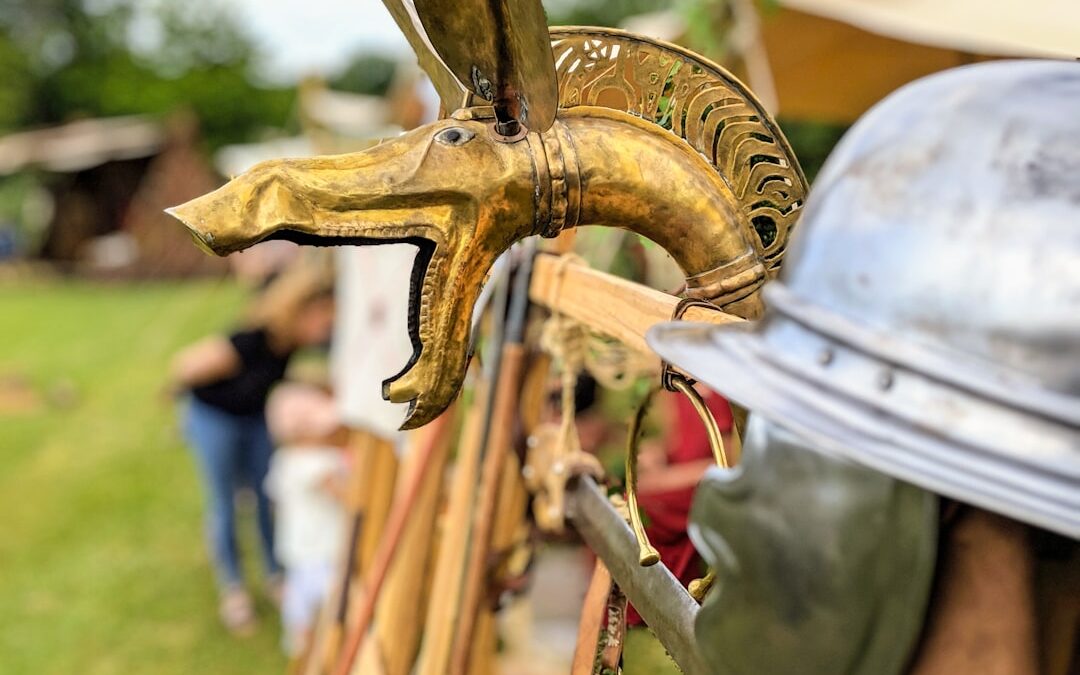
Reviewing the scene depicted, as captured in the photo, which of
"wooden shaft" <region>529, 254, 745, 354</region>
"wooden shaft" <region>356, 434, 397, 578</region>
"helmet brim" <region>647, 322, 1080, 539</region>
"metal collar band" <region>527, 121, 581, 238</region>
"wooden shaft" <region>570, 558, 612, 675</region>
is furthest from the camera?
"wooden shaft" <region>356, 434, 397, 578</region>

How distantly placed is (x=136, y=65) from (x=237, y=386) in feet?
95.9

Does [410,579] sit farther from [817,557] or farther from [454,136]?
[817,557]

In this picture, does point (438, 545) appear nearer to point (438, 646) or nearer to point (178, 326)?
point (438, 646)

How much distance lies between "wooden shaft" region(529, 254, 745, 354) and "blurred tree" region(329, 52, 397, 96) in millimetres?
34242

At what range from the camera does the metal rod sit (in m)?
0.80

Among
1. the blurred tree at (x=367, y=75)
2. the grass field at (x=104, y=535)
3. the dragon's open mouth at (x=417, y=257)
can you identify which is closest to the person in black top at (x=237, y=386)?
the grass field at (x=104, y=535)

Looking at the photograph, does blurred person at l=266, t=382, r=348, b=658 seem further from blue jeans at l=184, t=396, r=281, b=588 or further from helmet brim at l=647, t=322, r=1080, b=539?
helmet brim at l=647, t=322, r=1080, b=539

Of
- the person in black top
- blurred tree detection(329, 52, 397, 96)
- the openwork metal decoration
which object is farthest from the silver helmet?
blurred tree detection(329, 52, 397, 96)

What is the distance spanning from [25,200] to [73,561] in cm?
1657

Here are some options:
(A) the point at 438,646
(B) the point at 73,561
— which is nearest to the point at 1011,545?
(A) the point at 438,646

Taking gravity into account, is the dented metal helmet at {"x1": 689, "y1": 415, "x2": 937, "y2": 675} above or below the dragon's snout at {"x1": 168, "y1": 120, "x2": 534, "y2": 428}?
below

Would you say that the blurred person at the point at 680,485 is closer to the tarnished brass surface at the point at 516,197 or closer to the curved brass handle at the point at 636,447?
the curved brass handle at the point at 636,447

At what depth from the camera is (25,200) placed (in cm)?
1852

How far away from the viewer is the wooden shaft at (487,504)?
1594 mm
